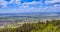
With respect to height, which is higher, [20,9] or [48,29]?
[20,9]

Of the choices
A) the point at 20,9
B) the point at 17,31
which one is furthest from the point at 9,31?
Answer: the point at 20,9

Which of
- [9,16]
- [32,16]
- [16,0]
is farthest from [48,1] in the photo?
[9,16]

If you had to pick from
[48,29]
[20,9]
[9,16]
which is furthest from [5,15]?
[48,29]

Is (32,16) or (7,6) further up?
(7,6)

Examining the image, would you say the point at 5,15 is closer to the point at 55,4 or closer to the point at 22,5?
the point at 22,5

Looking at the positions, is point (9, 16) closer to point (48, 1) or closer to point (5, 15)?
point (5, 15)

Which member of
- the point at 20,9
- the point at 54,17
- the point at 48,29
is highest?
the point at 20,9

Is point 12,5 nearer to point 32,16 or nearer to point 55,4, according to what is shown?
point 32,16
